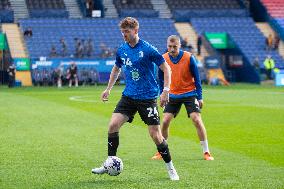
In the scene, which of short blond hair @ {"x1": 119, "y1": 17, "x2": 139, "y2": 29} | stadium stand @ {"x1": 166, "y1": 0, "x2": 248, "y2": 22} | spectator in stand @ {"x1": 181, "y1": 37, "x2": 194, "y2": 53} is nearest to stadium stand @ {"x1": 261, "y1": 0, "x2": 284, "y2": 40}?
stadium stand @ {"x1": 166, "y1": 0, "x2": 248, "y2": 22}

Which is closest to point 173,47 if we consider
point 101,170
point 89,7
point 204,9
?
point 101,170

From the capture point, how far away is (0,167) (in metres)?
14.1

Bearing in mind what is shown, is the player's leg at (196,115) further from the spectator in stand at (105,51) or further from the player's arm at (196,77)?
the spectator in stand at (105,51)

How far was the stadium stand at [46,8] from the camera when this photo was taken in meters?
70.4

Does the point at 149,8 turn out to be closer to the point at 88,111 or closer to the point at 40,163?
the point at 88,111

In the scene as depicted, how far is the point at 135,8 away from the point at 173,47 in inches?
2293

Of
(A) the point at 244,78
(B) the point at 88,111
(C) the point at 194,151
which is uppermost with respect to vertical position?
(C) the point at 194,151

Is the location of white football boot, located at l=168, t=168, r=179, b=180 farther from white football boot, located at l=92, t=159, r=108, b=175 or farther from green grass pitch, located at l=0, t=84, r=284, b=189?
white football boot, located at l=92, t=159, r=108, b=175

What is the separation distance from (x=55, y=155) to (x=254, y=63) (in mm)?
51217

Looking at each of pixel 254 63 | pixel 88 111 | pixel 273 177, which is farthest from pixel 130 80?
pixel 254 63

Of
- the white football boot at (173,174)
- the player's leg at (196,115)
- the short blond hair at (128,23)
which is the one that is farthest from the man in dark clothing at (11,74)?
the short blond hair at (128,23)

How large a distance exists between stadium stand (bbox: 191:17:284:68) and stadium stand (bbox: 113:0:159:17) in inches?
158

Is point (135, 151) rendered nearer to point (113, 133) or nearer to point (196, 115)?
point (196, 115)

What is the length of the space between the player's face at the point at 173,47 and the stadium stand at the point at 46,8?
182ft
